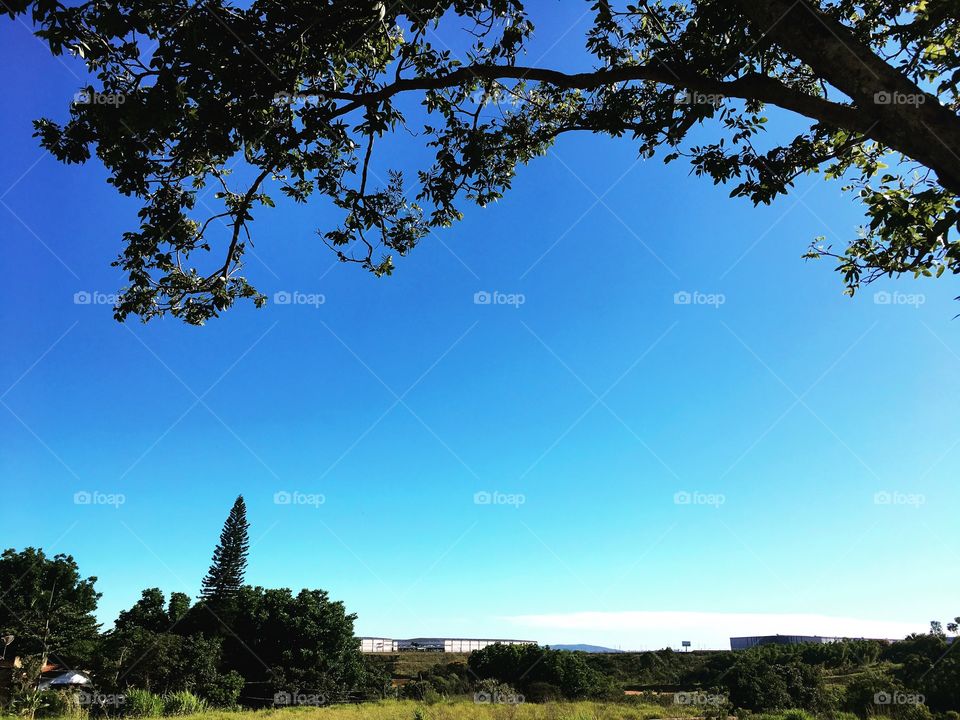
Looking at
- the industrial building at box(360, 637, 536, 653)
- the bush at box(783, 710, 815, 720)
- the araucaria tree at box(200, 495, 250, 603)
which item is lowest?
the industrial building at box(360, 637, 536, 653)

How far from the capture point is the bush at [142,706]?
16578mm

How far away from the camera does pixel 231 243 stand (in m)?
4.83

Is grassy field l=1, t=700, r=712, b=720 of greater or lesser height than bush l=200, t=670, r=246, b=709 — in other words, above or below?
above

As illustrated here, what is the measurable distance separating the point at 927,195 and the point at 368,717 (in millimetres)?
17486

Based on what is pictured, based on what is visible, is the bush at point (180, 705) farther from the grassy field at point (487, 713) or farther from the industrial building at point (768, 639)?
the industrial building at point (768, 639)

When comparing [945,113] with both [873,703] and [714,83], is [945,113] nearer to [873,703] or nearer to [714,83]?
[714,83]

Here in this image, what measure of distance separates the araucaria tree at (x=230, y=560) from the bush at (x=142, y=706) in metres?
15.5

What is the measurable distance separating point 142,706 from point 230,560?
1789 centimetres

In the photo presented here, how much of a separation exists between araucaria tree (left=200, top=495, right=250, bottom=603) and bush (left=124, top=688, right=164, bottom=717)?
50.8 feet

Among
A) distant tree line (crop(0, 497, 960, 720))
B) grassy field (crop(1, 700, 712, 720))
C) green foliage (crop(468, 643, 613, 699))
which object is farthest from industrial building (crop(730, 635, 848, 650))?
grassy field (crop(1, 700, 712, 720))

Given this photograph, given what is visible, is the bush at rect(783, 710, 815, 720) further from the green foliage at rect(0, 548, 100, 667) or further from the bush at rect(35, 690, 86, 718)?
the green foliage at rect(0, 548, 100, 667)

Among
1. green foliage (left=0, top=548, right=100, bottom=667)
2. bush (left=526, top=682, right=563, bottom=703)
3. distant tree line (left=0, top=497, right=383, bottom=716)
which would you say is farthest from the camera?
green foliage (left=0, top=548, right=100, bottom=667)

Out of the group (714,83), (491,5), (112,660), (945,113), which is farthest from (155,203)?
(112,660)

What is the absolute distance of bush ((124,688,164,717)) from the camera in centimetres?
1658
